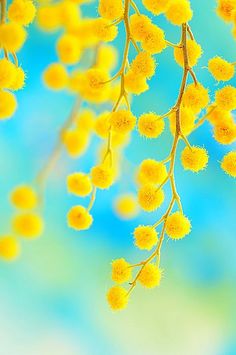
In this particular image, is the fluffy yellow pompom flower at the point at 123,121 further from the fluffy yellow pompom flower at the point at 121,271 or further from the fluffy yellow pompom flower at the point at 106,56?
the fluffy yellow pompom flower at the point at 106,56

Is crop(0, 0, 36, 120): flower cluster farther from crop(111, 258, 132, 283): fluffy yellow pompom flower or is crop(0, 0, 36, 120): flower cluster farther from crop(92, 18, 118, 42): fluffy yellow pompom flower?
crop(111, 258, 132, 283): fluffy yellow pompom flower

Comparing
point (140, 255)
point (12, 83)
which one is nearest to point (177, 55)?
point (12, 83)

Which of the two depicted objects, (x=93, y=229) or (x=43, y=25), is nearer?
(x=43, y=25)

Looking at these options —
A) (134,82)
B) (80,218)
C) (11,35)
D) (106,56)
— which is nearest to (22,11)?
(11,35)

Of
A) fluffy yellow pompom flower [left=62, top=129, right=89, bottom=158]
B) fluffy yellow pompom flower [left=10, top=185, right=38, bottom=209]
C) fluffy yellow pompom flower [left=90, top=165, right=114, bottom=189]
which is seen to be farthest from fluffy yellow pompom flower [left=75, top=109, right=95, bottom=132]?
fluffy yellow pompom flower [left=90, top=165, right=114, bottom=189]

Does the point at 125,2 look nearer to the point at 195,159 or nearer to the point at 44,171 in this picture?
the point at 195,159

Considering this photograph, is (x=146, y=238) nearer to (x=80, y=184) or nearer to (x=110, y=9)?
(x=80, y=184)
